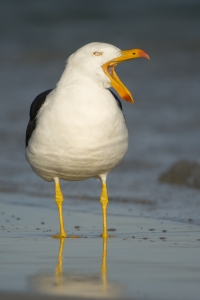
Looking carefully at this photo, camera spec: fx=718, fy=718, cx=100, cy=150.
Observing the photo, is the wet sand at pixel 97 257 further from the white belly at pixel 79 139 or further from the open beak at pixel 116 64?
the open beak at pixel 116 64

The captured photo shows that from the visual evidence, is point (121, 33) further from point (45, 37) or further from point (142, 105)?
point (142, 105)

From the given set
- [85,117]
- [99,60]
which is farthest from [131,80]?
Result: [85,117]

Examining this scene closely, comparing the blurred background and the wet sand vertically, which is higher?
the blurred background

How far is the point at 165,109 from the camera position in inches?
524

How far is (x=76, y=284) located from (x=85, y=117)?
1.70m

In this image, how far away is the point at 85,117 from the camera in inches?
218

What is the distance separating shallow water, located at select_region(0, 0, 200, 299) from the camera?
4.91m

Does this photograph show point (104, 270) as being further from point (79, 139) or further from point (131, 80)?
point (131, 80)

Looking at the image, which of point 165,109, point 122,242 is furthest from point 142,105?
point 122,242

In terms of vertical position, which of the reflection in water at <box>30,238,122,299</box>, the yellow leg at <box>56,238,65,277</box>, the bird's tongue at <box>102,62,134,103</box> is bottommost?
the reflection in water at <box>30,238,122,299</box>

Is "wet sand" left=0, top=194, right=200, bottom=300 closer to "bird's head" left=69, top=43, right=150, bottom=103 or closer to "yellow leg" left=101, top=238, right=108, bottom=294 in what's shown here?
"yellow leg" left=101, top=238, right=108, bottom=294

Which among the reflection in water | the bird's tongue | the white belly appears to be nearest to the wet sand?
the reflection in water

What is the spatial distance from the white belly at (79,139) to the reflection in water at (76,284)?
1304mm

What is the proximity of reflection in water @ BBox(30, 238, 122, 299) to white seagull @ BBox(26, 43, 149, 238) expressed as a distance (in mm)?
1310
